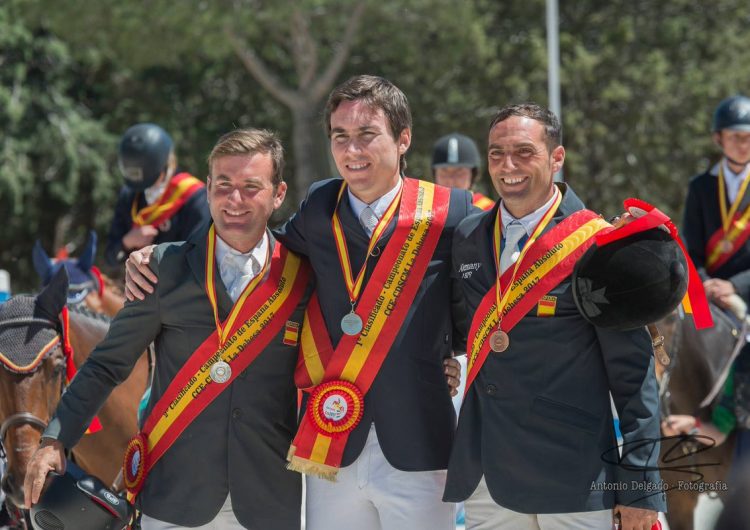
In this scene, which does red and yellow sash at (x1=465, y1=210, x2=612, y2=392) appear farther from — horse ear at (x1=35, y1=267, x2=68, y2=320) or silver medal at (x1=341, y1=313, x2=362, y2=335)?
horse ear at (x1=35, y1=267, x2=68, y2=320)

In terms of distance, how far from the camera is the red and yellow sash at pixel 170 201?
7.16 metres

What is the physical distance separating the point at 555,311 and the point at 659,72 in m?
21.1

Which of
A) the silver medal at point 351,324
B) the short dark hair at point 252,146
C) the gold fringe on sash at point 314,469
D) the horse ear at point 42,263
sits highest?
the short dark hair at point 252,146

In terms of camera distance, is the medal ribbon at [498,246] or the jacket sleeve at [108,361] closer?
the medal ribbon at [498,246]

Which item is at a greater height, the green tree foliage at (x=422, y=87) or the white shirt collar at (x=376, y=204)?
the green tree foliage at (x=422, y=87)

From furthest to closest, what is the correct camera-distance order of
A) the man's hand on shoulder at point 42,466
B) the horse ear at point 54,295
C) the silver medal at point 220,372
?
the horse ear at point 54,295
the silver medal at point 220,372
the man's hand on shoulder at point 42,466

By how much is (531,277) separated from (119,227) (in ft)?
15.7

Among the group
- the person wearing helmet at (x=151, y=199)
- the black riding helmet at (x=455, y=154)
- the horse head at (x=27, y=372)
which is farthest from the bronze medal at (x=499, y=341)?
the black riding helmet at (x=455, y=154)

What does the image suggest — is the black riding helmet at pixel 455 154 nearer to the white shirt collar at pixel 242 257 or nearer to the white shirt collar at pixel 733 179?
the white shirt collar at pixel 733 179

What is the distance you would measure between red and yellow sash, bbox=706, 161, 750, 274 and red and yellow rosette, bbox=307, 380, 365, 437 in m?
3.97

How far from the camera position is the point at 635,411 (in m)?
3.49

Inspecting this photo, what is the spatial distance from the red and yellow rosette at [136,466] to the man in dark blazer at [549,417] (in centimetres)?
116

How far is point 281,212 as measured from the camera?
25.0m

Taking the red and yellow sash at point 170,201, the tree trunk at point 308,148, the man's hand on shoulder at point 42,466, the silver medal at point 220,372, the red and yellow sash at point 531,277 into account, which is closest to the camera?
the red and yellow sash at point 531,277
